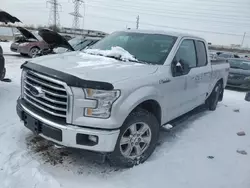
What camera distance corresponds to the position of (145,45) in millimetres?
4070

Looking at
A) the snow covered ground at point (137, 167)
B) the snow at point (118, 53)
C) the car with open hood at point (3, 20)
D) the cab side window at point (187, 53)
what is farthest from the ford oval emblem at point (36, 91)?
the car with open hood at point (3, 20)

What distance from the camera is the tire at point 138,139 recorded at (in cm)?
304

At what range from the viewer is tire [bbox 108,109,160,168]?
9.96 feet

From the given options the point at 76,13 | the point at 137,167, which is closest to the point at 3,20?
the point at 137,167

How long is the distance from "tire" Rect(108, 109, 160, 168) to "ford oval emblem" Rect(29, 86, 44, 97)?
1.08m

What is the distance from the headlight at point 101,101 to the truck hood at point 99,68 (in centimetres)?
14

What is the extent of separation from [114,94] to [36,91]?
1.03 m

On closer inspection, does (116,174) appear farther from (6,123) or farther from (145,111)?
(6,123)

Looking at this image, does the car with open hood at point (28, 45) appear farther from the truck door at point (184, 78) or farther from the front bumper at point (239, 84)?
the truck door at point (184, 78)

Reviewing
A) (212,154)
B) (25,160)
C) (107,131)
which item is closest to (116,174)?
(107,131)

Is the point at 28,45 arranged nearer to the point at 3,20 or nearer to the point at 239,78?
the point at 3,20

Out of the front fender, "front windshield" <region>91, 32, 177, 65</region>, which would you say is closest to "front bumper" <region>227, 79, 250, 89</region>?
"front windshield" <region>91, 32, 177, 65</region>

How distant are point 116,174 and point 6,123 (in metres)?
2.31

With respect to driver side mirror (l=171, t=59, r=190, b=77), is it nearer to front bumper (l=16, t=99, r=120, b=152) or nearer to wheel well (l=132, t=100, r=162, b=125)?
wheel well (l=132, t=100, r=162, b=125)
